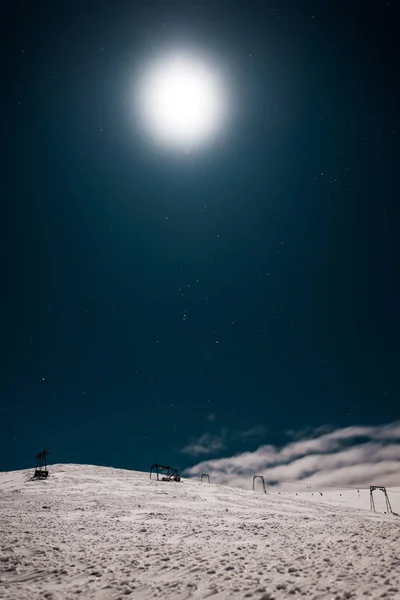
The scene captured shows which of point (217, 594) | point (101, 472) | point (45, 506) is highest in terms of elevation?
point (101, 472)

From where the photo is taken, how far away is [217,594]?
6980 millimetres

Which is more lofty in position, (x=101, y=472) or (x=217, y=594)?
(x=101, y=472)

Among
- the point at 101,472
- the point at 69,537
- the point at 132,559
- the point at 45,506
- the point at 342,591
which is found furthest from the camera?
the point at 101,472

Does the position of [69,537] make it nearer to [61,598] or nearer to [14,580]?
[14,580]

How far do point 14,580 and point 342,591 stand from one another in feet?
26.1

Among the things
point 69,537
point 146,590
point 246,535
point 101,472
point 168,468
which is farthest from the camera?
point 168,468

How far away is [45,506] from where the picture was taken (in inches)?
834

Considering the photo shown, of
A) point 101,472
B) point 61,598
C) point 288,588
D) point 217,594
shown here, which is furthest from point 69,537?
point 101,472

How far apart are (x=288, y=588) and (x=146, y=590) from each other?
10.7ft

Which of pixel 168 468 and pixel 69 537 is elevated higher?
pixel 168 468

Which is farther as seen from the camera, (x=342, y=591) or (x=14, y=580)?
(x=14, y=580)

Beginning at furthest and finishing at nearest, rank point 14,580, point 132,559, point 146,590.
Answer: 1. point 132,559
2. point 14,580
3. point 146,590

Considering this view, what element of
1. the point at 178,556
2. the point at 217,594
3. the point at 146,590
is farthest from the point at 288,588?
the point at 178,556

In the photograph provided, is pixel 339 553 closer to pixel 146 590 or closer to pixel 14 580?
pixel 146 590
